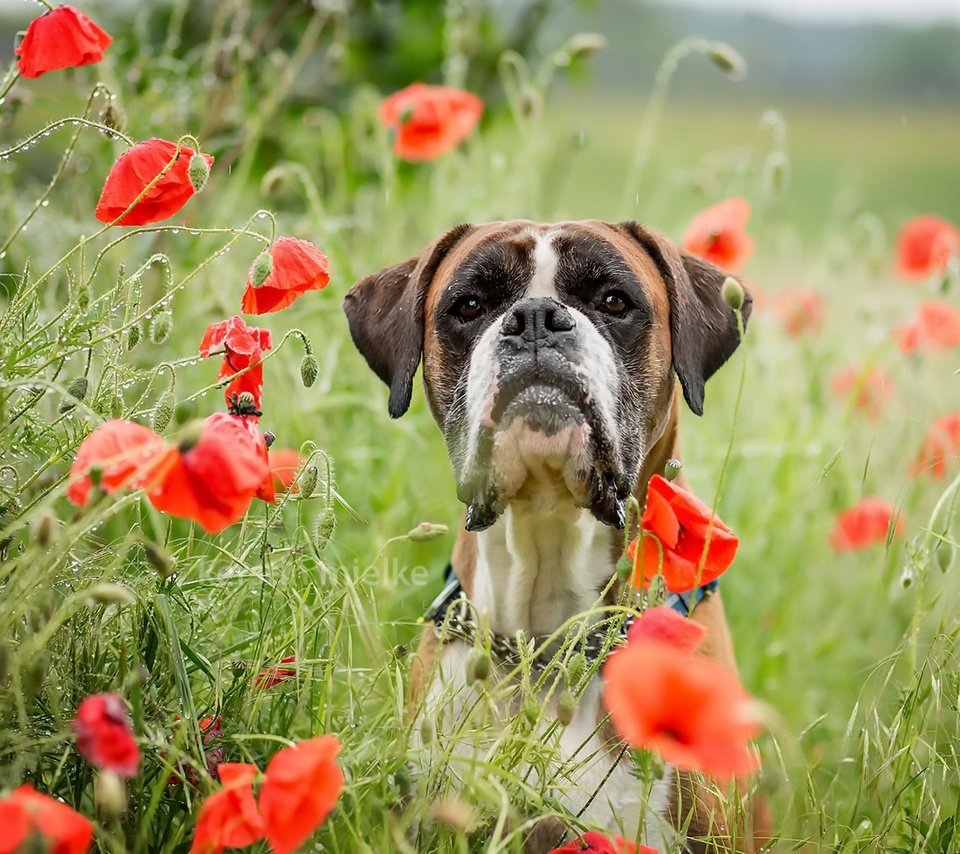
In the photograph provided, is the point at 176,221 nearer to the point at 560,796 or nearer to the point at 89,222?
the point at 89,222

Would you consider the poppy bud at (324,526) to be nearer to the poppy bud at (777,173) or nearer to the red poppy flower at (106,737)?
the red poppy flower at (106,737)

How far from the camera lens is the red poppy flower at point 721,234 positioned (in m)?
3.49

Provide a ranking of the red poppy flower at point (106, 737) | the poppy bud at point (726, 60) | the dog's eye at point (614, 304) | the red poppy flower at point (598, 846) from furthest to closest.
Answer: the poppy bud at point (726, 60)
the dog's eye at point (614, 304)
the red poppy flower at point (598, 846)
the red poppy flower at point (106, 737)

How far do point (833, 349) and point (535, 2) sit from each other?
6.77 feet

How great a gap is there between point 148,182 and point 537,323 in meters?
0.83

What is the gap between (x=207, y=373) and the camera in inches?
154

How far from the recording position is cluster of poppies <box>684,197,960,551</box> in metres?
3.50

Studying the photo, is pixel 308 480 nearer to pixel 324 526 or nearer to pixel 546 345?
pixel 324 526

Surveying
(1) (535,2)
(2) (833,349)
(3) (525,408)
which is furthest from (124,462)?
(1) (535,2)

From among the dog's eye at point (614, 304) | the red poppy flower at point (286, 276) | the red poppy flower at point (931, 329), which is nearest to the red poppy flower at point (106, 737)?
the red poppy flower at point (286, 276)

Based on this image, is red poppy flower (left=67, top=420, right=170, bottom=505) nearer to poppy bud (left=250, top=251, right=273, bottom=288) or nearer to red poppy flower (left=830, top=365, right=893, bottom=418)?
poppy bud (left=250, top=251, right=273, bottom=288)

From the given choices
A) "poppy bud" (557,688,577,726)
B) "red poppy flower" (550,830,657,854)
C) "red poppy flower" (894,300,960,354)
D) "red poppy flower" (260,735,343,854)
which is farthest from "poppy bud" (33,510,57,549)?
"red poppy flower" (894,300,960,354)

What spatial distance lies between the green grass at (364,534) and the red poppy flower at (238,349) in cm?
13

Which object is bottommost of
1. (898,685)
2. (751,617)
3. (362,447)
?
(751,617)
